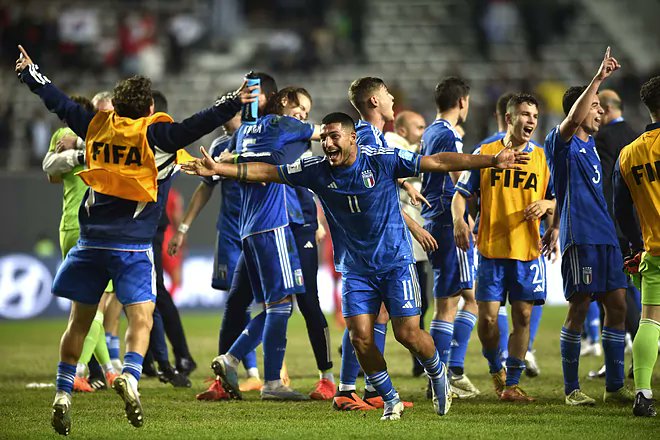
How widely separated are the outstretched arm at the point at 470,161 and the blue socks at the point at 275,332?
2.13m

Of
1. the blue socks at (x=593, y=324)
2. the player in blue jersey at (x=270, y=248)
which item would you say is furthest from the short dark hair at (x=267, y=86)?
the blue socks at (x=593, y=324)

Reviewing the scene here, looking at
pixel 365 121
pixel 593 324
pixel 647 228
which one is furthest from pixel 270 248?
pixel 593 324

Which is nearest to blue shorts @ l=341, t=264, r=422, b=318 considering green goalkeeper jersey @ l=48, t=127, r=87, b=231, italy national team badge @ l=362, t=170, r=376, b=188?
italy national team badge @ l=362, t=170, r=376, b=188

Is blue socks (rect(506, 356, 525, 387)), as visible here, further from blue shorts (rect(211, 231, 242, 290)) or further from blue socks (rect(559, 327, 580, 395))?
blue shorts (rect(211, 231, 242, 290))

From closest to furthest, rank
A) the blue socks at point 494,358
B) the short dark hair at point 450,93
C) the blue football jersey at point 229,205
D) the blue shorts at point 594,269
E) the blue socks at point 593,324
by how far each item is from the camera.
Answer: the blue shorts at point 594,269 < the blue socks at point 494,358 < the short dark hair at point 450,93 < the blue football jersey at point 229,205 < the blue socks at point 593,324

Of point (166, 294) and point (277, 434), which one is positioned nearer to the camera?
point (277, 434)

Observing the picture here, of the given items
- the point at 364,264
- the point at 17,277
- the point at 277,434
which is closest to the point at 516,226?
the point at 364,264

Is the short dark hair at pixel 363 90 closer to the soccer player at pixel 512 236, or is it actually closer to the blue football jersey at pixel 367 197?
the blue football jersey at pixel 367 197

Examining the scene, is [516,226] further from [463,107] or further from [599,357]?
[599,357]

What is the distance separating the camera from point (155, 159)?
7383 mm

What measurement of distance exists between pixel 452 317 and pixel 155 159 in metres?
3.09

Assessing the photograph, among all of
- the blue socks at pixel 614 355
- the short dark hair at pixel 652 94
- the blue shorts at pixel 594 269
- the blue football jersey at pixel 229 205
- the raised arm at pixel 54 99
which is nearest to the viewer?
the raised arm at pixel 54 99

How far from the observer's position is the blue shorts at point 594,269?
27.3 feet

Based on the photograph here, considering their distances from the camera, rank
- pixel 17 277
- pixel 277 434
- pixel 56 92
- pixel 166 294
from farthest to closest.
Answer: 1. pixel 17 277
2. pixel 166 294
3. pixel 56 92
4. pixel 277 434
